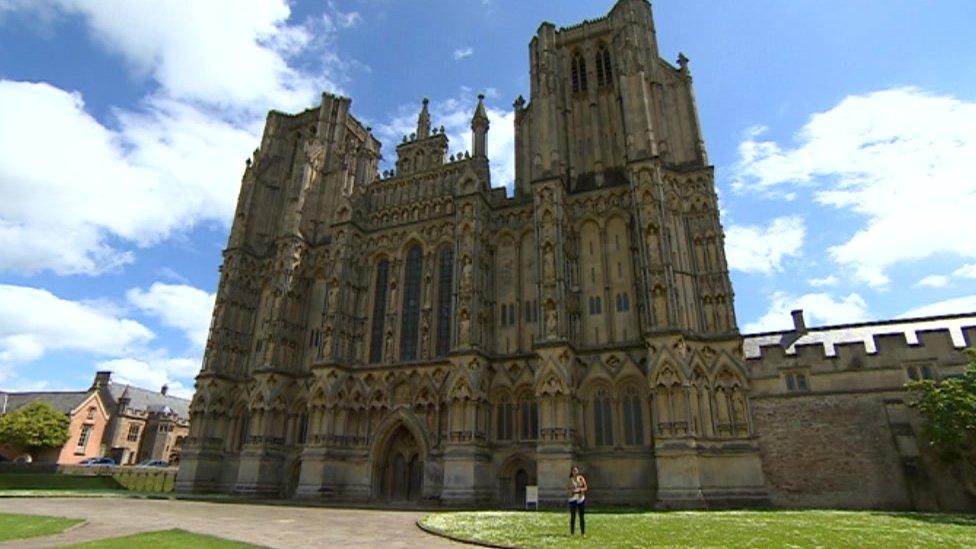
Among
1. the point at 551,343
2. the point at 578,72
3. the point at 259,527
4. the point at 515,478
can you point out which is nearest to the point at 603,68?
the point at 578,72

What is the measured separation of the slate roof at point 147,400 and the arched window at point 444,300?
Result: 177 feet

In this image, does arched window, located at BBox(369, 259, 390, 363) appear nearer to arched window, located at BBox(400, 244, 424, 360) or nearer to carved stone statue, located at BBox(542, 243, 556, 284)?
arched window, located at BBox(400, 244, 424, 360)

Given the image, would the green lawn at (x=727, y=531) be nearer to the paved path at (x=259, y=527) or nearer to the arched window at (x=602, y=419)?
the paved path at (x=259, y=527)

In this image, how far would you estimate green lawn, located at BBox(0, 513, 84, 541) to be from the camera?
12617mm

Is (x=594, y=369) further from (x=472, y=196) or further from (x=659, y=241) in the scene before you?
(x=472, y=196)

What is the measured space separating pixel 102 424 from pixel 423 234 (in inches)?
2180

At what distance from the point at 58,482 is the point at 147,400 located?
42.1 m

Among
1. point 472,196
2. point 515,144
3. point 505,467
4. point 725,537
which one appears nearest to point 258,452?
point 505,467

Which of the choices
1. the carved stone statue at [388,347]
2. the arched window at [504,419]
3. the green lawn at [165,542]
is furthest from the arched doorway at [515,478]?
the green lawn at [165,542]

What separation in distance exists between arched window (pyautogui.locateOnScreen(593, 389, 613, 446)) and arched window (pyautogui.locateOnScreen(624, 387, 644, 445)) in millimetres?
829

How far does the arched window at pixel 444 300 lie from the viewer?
3344 cm

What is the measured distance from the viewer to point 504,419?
1172 inches

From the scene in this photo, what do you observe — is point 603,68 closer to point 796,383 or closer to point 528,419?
point 796,383

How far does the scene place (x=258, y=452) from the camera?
110 feet
